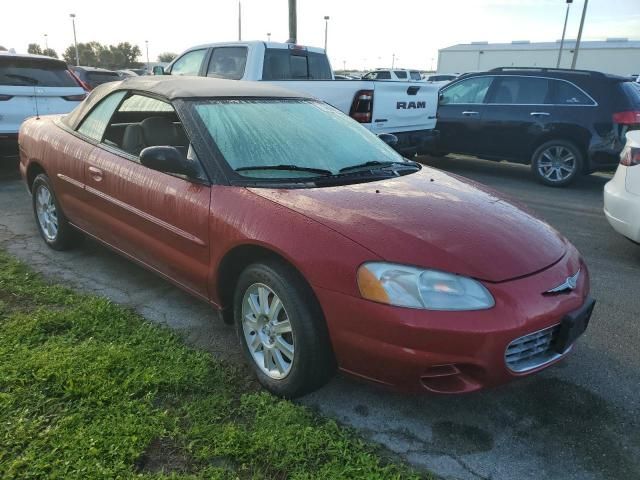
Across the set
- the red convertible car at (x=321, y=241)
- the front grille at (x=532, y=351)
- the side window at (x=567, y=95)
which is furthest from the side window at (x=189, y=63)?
the front grille at (x=532, y=351)

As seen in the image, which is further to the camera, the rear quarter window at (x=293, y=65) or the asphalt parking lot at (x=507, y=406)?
the rear quarter window at (x=293, y=65)

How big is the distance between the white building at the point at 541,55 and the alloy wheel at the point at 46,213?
2462 inches

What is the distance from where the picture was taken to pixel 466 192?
3.20 m

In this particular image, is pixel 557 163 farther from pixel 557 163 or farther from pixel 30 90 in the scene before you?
pixel 30 90

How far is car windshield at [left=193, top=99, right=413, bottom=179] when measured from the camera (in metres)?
3.11

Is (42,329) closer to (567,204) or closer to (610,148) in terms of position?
(567,204)

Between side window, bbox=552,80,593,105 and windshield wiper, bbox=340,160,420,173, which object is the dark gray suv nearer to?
side window, bbox=552,80,593,105

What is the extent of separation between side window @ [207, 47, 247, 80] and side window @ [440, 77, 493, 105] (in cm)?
380

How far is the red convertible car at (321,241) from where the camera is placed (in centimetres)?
230

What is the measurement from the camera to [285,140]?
3326 mm

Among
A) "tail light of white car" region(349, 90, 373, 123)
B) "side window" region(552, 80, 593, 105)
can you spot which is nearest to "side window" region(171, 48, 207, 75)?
"tail light of white car" region(349, 90, 373, 123)

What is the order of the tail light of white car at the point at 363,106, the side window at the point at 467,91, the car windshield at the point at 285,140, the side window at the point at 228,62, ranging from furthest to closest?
the side window at the point at 467,91
the side window at the point at 228,62
the tail light of white car at the point at 363,106
the car windshield at the point at 285,140

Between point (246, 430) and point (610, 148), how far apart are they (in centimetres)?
731

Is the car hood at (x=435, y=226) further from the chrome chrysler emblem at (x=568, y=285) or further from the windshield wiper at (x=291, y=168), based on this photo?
the windshield wiper at (x=291, y=168)
